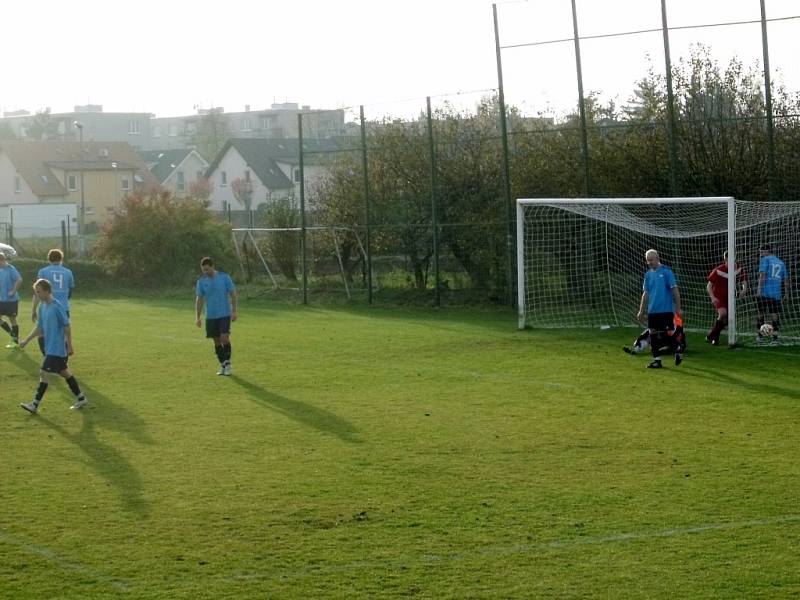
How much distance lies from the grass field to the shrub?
58.3 feet

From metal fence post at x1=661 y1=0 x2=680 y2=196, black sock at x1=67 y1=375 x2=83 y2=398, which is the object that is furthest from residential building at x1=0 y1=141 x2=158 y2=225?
black sock at x1=67 y1=375 x2=83 y2=398

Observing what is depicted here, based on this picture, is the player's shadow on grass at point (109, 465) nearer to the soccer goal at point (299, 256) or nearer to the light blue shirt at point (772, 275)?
the light blue shirt at point (772, 275)

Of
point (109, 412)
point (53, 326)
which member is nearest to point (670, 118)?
point (109, 412)

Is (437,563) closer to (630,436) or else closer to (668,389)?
(630,436)

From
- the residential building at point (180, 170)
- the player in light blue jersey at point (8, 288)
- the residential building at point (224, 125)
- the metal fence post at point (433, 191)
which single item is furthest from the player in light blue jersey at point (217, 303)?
the residential building at point (224, 125)

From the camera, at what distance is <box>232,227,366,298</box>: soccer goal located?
31672 millimetres

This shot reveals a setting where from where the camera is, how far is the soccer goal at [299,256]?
104 feet

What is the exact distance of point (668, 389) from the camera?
15.3 meters

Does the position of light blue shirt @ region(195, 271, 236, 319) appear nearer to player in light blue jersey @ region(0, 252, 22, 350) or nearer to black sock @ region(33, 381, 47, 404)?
black sock @ region(33, 381, 47, 404)

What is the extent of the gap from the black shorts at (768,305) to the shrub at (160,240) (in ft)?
66.1

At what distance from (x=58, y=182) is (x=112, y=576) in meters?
74.6

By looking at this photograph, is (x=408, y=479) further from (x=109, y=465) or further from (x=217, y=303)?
(x=217, y=303)

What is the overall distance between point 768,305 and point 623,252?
5.82 meters

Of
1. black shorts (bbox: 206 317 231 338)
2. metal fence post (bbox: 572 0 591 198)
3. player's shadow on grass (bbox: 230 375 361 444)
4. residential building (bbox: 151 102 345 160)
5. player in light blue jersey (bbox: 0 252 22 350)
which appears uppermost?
residential building (bbox: 151 102 345 160)
